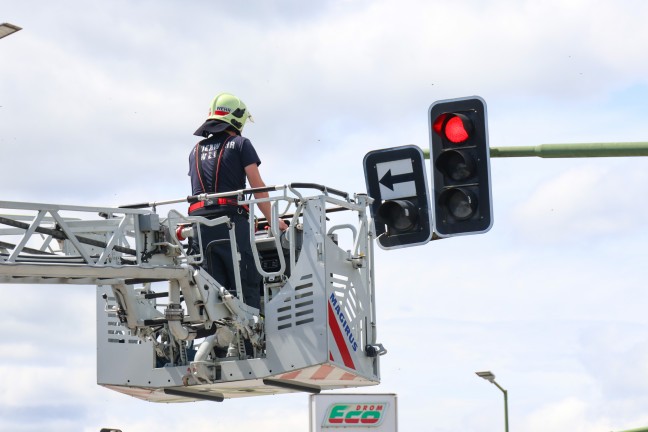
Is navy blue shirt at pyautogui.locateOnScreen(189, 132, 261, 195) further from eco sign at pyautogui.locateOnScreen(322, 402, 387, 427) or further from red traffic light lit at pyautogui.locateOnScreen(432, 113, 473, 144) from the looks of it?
eco sign at pyautogui.locateOnScreen(322, 402, 387, 427)

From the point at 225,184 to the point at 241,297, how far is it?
A: 1218mm

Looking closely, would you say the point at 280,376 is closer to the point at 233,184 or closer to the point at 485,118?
the point at 233,184

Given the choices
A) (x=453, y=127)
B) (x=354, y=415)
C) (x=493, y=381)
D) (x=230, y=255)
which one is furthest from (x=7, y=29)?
(x=354, y=415)

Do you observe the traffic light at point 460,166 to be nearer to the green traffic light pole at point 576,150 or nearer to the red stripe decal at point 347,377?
the green traffic light pole at point 576,150

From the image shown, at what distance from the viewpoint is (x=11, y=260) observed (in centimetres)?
1425

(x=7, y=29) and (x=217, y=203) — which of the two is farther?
(x=217, y=203)

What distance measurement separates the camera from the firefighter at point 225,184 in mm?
16312

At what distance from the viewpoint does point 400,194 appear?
1591cm

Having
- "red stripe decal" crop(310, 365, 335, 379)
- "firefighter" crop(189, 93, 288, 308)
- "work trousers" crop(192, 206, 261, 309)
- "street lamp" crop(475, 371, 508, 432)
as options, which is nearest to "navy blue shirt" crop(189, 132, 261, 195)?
"firefighter" crop(189, 93, 288, 308)

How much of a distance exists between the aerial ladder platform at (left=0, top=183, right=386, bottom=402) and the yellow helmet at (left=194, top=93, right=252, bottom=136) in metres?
0.92

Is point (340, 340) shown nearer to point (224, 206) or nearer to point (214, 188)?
point (224, 206)

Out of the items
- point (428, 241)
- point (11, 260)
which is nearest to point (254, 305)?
point (428, 241)

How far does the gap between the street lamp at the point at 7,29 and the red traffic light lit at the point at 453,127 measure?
17.6 feet

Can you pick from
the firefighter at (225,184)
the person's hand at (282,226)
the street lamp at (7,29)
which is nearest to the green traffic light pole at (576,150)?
the person's hand at (282,226)
